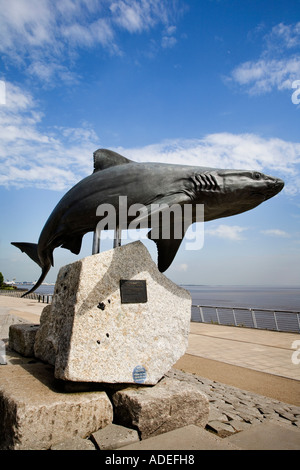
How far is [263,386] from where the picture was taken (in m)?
5.91

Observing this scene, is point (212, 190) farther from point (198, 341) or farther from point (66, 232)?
point (198, 341)

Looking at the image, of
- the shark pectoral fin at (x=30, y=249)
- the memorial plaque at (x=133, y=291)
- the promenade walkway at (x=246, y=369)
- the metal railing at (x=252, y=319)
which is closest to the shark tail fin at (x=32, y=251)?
the shark pectoral fin at (x=30, y=249)

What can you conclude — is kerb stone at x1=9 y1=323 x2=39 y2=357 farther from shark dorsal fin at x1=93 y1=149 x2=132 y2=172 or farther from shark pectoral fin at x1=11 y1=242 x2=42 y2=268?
shark dorsal fin at x1=93 y1=149 x2=132 y2=172

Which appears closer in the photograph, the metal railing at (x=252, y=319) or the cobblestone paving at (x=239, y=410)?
the cobblestone paving at (x=239, y=410)

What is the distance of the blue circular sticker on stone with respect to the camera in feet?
11.9

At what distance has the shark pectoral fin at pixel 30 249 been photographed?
21.1ft

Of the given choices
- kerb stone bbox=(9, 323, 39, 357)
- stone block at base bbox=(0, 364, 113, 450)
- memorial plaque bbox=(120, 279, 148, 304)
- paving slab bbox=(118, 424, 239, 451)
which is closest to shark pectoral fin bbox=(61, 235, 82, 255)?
kerb stone bbox=(9, 323, 39, 357)

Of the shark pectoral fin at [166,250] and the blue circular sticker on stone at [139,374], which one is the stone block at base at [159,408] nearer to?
the blue circular sticker on stone at [139,374]

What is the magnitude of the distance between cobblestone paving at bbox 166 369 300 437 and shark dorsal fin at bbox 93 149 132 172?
4.01 meters

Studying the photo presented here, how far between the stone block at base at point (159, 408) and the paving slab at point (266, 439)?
0.46m
